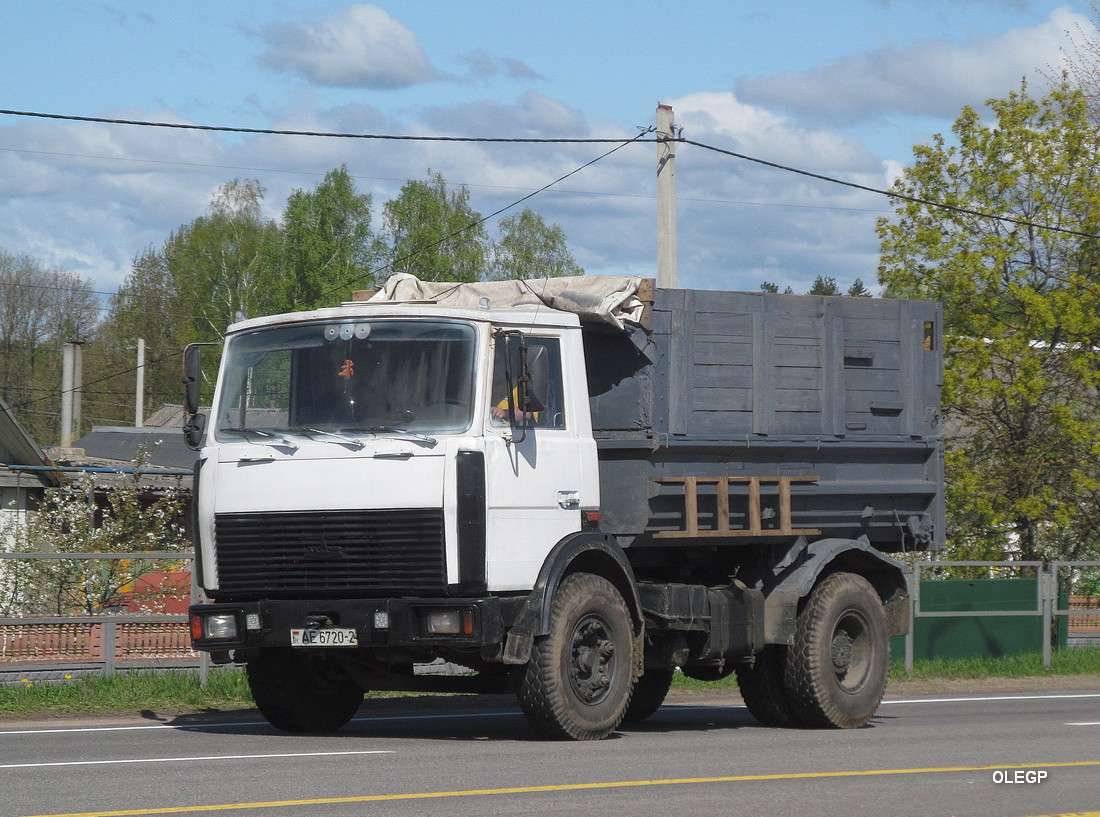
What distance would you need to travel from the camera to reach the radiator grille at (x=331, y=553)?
9.94 m

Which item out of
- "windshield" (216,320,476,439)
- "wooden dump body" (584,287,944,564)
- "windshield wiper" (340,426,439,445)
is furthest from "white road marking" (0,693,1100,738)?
"windshield wiper" (340,426,439,445)

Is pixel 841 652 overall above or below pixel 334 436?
below

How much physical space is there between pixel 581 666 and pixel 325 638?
173 cm

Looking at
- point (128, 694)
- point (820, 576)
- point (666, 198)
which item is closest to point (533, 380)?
point (820, 576)

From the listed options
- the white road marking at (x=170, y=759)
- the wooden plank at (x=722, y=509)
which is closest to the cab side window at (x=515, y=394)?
the wooden plank at (x=722, y=509)

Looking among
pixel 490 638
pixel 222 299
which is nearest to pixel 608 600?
pixel 490 638

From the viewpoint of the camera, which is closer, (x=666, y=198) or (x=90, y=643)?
(x=90, y=643)

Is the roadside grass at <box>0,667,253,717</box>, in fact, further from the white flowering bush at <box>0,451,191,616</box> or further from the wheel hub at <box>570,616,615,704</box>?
the wheel hub at <box>570,616,615,704</box>

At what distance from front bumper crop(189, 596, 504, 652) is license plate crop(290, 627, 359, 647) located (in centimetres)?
3

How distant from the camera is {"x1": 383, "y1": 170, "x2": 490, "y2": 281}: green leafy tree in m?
63.9

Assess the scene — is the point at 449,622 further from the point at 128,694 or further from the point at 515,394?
the point at 128,694

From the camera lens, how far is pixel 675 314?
461 inches

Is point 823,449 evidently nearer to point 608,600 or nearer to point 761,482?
point 761,482

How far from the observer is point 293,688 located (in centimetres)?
1141
